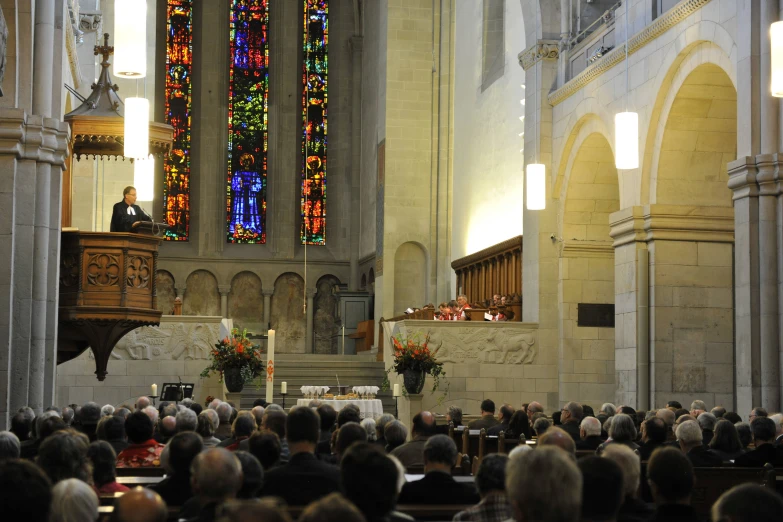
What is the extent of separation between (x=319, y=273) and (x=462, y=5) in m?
8.31

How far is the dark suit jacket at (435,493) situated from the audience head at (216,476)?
1.43 metres

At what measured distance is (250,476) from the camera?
4668mm

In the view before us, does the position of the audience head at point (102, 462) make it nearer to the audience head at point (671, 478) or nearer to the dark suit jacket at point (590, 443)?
the audience head at point (671, 478)

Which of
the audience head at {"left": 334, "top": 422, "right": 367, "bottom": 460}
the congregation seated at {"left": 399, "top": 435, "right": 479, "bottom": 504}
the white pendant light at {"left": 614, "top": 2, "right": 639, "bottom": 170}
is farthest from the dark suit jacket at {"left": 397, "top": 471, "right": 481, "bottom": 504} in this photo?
the white pendant light at {"left": 614, "top": 2, "right": 639, "bottom": 170}

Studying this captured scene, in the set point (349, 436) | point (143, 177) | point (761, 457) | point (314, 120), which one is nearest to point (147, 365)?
point (143, 177)

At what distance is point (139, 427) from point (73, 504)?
12.3ft

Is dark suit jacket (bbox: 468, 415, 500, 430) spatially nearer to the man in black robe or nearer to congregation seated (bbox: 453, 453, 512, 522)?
the man in black robe

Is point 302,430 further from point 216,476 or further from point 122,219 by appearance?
point 122,219

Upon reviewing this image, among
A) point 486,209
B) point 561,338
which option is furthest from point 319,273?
point 561,338

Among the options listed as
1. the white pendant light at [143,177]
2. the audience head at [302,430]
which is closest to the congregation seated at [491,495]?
the audience head at [302,430]

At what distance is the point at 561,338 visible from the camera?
61.1 ft

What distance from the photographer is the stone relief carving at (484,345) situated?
18.5 meters

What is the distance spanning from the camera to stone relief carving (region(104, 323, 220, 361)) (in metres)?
17.8

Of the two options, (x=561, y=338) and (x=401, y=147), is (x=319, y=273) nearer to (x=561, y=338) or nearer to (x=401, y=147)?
(x=401, y=147)
